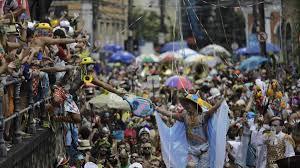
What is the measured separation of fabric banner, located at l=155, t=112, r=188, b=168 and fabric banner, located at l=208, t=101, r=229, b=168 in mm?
364

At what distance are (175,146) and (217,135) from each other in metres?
0.66

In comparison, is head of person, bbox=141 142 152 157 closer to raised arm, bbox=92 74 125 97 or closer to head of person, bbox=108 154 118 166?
head of person, bbox=108 154 118 166

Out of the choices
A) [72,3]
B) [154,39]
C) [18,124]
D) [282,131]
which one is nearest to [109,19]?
[72,3]

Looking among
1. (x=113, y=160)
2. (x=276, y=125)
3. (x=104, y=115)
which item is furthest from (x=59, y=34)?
(x=104, y=115)

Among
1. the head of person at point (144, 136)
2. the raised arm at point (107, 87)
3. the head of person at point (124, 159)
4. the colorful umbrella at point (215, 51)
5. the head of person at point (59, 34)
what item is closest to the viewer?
the raised arm at point (107, 87)

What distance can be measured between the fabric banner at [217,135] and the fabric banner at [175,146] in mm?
A: 364

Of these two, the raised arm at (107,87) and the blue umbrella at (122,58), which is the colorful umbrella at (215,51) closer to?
the blue umbrella at (122,58)

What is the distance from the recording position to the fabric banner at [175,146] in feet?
35.8

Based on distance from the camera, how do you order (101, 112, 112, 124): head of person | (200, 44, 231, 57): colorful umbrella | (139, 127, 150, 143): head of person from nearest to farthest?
(139, 127, 150, 143): head of person → (101, 112, 112, 124): head of person → (200, 44, 231, 57): colorful umbrella

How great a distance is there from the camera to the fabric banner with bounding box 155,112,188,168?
10922 millimetres

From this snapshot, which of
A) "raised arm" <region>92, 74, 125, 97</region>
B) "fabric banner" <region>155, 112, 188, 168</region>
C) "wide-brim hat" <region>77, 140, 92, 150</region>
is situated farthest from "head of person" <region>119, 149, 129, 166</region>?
"raised arm" <region>92, 74, 125, 97</region>

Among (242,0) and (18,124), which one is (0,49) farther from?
(242,0)

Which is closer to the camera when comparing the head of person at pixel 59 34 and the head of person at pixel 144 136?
the head of person at pixel 59 34

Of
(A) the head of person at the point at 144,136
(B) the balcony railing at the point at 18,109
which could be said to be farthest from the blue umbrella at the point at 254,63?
(B) the balcony railing at the point at 18,109
